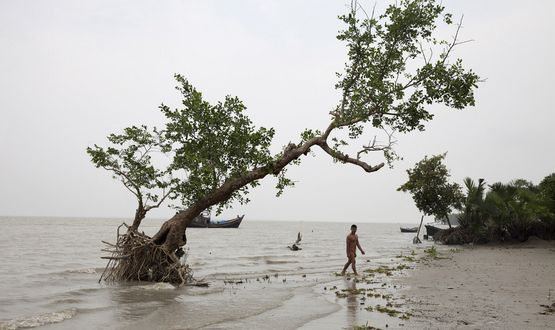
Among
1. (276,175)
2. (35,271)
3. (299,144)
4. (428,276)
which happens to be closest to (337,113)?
(299,144)

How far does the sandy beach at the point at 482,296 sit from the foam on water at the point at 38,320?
8405mm

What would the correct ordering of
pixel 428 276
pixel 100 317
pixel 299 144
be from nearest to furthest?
pixel 100 317, pixel 299 144, pixel 428 276

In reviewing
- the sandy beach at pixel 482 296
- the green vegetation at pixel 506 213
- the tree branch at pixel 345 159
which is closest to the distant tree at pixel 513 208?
the green vegetation at pixel 506 213

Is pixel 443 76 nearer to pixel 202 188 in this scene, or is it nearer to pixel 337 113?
pixel 337 113

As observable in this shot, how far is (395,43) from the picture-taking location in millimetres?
15977

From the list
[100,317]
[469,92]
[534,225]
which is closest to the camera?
[100,317]

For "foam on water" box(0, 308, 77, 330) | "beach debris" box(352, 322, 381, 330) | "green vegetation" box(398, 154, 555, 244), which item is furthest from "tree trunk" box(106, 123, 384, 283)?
"green vegetation" box(398, 154, 555, 244)

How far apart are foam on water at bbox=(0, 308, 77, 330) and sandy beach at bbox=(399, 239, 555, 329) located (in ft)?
27.6

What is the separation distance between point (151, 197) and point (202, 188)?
3.38m

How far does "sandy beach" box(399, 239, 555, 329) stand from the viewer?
9234 millimetres

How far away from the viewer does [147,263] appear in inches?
674

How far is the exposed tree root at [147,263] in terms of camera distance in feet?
55.2

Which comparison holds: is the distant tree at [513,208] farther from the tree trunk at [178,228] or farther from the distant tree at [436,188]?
the tree trunk at [178,228]

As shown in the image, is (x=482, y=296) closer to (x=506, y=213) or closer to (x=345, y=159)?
(x=345, y=159)
